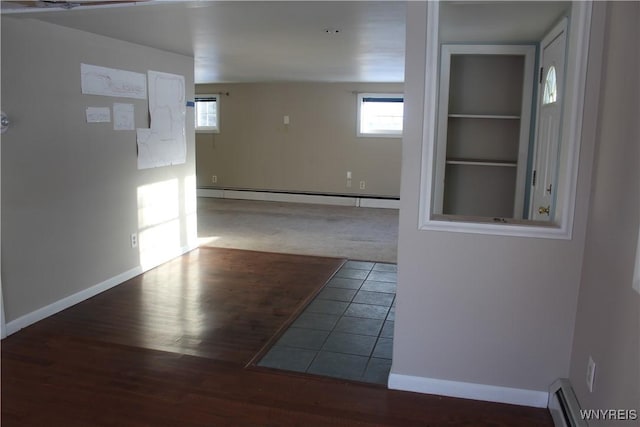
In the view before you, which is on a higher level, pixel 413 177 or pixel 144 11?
pixel 144 11

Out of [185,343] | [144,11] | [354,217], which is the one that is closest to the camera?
[144,11]

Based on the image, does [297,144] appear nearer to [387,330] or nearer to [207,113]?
[207,113]

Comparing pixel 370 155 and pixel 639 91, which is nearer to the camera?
pixel 639 91

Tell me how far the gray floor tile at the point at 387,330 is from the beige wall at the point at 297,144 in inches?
197

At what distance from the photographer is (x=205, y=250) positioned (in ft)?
17.7

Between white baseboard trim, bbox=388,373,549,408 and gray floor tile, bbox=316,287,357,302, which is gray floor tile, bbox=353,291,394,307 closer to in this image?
gray floor tile, bbox=316,287,357,302

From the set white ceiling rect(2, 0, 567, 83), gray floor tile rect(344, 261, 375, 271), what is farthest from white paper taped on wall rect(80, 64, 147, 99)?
gray floor tile rect(344, 261, 375, 271)

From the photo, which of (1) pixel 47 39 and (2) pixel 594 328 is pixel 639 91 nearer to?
(2) pixel 594 328

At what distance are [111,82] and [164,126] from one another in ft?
2.51

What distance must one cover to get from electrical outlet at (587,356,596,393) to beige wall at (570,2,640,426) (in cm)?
3

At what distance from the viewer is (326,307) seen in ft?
12.3

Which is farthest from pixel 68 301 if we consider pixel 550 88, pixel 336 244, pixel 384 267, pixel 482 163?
pixel 550 88

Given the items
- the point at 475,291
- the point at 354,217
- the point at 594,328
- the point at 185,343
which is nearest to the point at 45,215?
the point at 185,343

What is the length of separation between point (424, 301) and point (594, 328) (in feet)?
2.42
